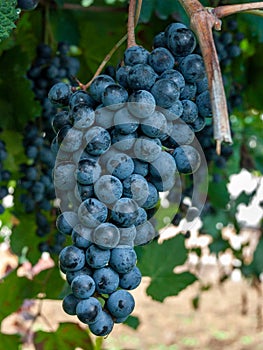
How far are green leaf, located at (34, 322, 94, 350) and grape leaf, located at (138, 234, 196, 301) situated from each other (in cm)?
24

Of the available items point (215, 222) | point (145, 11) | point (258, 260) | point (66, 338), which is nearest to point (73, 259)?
point (145, 11)

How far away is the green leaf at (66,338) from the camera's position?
1.71 meters

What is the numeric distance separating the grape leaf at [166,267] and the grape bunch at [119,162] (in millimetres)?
1067

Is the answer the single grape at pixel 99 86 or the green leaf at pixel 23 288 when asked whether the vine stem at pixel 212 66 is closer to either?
the single grape at pixel 99 86

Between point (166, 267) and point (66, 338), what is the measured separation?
0.37 meters

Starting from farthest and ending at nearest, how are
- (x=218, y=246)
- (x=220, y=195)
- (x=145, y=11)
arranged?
(x=218, y=246) → (x=220, y=195) → (x=145, y=11)

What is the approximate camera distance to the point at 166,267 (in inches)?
72.0

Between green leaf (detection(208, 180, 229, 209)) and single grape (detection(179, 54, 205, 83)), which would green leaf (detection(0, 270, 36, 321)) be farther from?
single grape (detection(179, 54, 205, 83))

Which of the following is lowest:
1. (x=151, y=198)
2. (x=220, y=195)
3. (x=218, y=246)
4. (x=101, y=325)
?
(x=218, y=246)

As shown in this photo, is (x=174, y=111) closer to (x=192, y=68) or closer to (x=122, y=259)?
(x=192, y=68)

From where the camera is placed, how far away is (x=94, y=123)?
717 millimetres

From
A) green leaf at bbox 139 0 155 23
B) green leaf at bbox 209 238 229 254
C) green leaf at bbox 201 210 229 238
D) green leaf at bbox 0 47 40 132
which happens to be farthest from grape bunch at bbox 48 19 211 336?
green leaf at bbox 209 238 229 254

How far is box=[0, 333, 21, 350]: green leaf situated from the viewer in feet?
5.56

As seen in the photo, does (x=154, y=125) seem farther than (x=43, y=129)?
No
